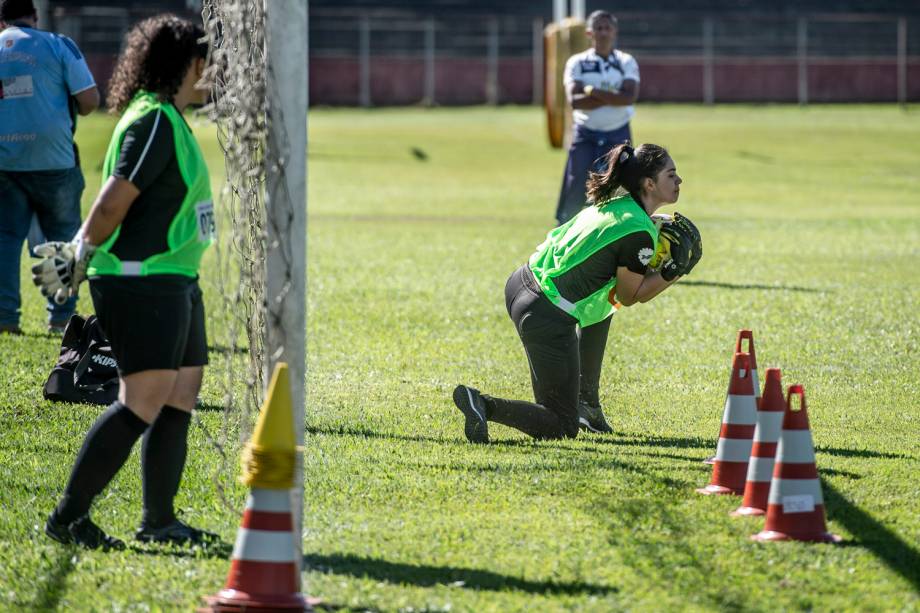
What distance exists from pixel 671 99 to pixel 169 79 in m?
46.9

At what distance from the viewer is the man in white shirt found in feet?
39.3

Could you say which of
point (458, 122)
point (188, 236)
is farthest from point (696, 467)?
point (458, 122)

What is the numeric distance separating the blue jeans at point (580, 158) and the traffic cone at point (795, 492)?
6.85 meters

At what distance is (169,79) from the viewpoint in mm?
4871

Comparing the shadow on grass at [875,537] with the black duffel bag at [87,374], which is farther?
the black duffel bag at [87,374]

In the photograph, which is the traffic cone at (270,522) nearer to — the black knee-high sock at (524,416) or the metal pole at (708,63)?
the black knee-high sock at (524,416)

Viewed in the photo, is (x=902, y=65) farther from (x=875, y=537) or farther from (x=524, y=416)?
(x=875, y=537)

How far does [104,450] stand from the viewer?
4895 mm

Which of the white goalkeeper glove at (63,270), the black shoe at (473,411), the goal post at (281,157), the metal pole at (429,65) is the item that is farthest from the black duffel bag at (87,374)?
the metal pole at (429,65)

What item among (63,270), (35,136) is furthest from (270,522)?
(35,136)

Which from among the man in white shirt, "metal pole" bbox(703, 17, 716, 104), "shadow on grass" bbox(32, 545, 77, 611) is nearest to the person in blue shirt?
the man in white shirt

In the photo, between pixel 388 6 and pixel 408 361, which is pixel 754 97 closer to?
pixel 388 6

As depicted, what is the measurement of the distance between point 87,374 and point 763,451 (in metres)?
3.77

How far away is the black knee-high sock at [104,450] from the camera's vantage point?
4895mm
